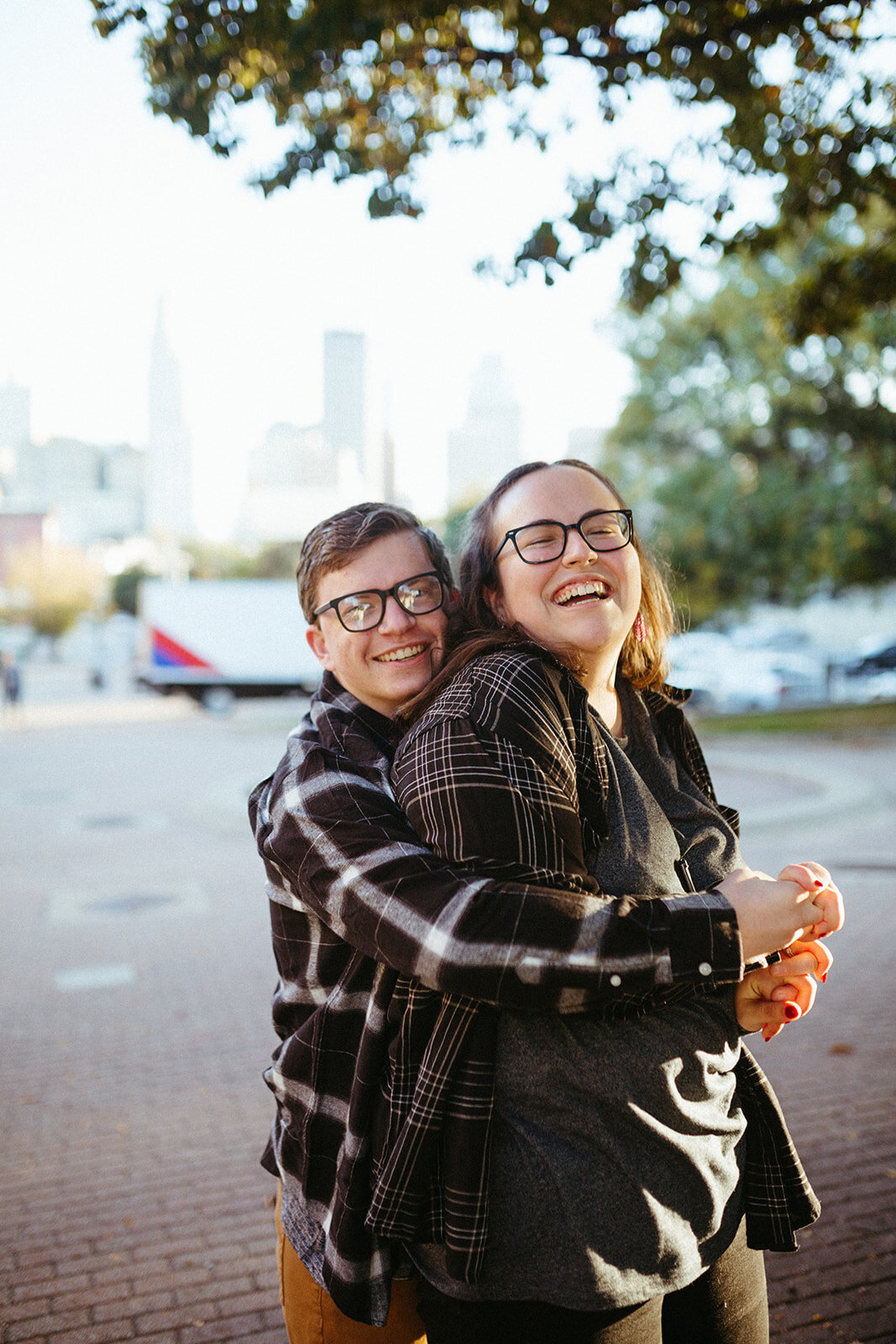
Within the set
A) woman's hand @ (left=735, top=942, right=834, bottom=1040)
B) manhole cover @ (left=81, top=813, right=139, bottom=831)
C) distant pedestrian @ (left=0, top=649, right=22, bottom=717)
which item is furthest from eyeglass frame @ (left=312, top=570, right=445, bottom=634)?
distant pedestrian @ (left=0, top=649, right=22, bottom=717)

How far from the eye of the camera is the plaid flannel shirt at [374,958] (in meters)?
1.45

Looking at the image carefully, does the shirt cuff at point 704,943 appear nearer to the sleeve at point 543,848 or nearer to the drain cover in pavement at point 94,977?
the sleeve at point 543,848

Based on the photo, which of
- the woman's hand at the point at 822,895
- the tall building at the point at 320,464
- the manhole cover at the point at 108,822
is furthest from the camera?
the tall building at the point at 320,464

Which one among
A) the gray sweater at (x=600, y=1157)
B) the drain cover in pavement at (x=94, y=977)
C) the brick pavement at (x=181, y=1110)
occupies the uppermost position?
the gray sweater at (x=600, y=1157)

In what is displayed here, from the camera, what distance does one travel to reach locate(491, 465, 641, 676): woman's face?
5.85 feet

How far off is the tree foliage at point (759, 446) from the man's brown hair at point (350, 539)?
18.1 meters

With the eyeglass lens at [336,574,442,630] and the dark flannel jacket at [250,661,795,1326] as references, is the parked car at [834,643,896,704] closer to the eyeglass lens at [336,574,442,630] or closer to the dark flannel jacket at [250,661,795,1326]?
the eyeglass lens at [336,574,442,630]

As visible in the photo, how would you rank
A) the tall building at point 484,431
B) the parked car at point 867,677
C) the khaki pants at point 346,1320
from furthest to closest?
the tall building at point 484,431, the parked car at point 867,677, the khaki pants at point 346,1320

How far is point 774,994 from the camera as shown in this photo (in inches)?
65.3

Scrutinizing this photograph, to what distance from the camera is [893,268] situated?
19.4 feet

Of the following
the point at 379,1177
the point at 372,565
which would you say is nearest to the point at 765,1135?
the point at 379,1177

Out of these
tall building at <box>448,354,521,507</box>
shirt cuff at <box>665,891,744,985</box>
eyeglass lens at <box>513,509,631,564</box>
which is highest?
tall building at <box>448,354,521,507</box>

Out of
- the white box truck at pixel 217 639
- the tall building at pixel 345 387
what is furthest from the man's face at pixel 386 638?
the white box truck at pixel 217 639

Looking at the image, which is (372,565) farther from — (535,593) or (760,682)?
(760,682)
